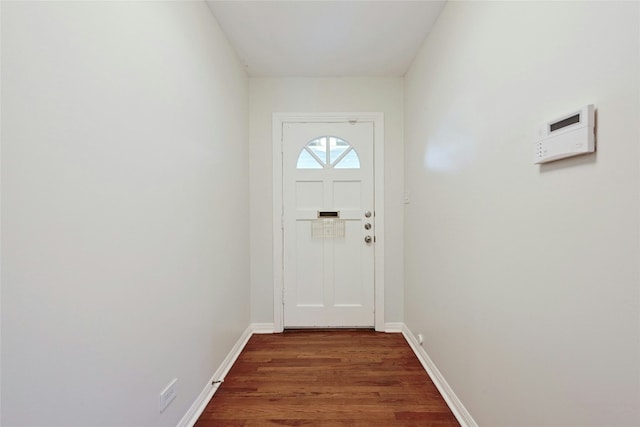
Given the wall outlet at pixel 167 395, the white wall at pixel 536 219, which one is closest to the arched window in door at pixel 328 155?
the white wall at pixel 536 219

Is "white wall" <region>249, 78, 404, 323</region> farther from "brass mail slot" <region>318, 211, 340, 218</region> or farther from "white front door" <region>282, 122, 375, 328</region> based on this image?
"brass mail slot" <region>318, 211, 340, 218</region>

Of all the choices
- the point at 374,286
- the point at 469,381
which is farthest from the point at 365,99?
the point at 469,381

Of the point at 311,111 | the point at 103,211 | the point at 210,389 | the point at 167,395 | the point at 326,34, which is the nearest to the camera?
the point at 103,211

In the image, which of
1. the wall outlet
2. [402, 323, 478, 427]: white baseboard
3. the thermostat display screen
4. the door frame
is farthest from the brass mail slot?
the thermostat display screen

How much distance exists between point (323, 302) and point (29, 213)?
2.26 m

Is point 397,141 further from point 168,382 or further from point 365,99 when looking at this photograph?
point 168,382

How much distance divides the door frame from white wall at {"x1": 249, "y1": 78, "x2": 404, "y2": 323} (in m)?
0.05

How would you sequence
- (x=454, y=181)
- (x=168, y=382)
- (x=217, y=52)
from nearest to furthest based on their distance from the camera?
1. (x=168, y=382)
2. (x=454, y=181)
3. (x=217, y=52)

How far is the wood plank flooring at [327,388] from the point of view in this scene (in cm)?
149

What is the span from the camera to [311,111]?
2.56 m

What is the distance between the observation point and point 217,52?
1844mm

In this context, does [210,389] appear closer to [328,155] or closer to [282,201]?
[282,201]

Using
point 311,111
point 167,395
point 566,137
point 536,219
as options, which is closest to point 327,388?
point 167,395

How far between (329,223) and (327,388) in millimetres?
1365
